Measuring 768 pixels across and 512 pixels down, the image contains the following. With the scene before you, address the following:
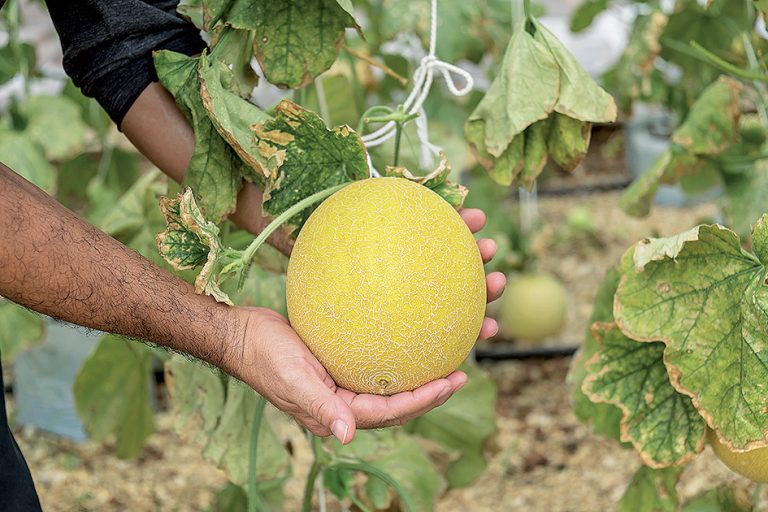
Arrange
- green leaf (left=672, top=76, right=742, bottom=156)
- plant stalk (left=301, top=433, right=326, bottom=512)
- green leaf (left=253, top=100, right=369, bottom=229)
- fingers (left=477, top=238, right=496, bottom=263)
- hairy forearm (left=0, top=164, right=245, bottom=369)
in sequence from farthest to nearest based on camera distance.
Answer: green leaf (left=672, top=76, right=742, bottom=156)
plant stalk (left=301, top=433, right=326, bottom=512)
fingers (left=477, top=238, right=496, bottom=263)
green leaf (left=253, top=100, right=369, bottom=229)
hairy forearm (left=0, top=164, right=245, bottom=369)

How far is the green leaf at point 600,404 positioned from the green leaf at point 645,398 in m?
0.17

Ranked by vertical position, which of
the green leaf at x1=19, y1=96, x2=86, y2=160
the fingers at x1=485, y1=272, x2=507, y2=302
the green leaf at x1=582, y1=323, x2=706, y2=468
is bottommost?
the green leaf at x1=19, y1=96, x2=86, y2=160

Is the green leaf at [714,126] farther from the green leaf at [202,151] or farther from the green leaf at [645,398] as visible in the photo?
Result: the green leaf at [202,151]

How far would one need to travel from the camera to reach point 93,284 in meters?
0.97

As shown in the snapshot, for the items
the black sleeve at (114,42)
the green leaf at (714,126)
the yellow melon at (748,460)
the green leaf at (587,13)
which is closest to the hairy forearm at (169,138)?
the black sleeve at (114,42)

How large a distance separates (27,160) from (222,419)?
794mm

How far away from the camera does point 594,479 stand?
2322 mm

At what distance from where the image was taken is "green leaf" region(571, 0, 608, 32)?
2.41 meters

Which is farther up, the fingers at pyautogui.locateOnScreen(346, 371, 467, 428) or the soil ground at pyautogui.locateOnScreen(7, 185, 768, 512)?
the fingers at pyautogui.locateOnScreen(346, 371, 467, 428)

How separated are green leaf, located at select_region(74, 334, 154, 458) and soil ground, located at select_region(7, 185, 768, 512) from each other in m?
0.46

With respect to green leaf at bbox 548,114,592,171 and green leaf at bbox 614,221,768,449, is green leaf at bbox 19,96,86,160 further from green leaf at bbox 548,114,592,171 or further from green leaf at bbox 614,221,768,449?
green leaf at bbox 614,221,768,449

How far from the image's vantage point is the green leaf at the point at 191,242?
0.97 meters

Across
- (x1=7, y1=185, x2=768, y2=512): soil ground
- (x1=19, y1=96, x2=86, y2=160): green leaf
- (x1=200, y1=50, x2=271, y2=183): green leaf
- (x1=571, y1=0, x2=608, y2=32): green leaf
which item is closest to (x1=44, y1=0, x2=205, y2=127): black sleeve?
(x1=200, y1=50, x2=271, y2=183): green leaf

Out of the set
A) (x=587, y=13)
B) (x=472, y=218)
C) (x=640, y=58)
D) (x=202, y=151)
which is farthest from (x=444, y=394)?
(x=587, y=13)
